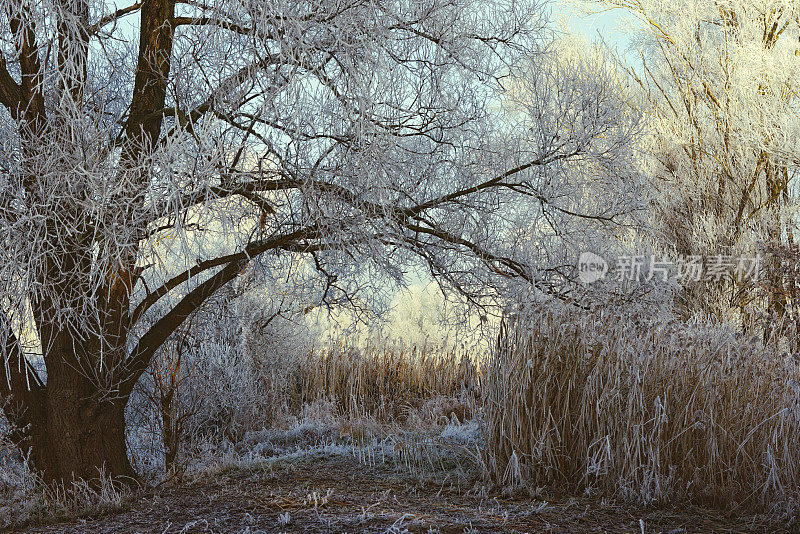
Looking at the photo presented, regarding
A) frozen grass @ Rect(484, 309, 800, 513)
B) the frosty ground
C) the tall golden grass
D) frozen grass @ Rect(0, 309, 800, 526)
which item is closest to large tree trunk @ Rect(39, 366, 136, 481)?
frozen grass @ Rect(0, 309, 800, 526)

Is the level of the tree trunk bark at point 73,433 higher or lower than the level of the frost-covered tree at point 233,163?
lower

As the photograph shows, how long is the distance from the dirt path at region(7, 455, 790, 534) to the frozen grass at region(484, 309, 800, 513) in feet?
0.79

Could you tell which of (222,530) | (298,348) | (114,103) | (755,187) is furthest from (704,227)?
(222,530)

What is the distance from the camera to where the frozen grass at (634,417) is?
348cm

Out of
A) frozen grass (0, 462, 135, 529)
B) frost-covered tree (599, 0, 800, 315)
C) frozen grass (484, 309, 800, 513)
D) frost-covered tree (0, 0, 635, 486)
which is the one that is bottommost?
frozen grass (0, 462, 135, 529)

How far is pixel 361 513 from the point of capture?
9.12 feet

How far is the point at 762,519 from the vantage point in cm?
327

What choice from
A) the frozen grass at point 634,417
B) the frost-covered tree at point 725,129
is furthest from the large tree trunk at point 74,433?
the frost-covered tree at point 725,129

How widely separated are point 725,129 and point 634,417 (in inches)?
324

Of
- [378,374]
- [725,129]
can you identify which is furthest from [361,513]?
[725,129]

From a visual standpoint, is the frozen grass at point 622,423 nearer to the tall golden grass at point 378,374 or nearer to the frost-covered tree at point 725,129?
the tall golden grass at point 378,374

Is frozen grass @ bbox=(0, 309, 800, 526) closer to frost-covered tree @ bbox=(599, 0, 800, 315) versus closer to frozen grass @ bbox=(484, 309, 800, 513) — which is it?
frozen grass @ bbox=(484, 309, 800, 513)

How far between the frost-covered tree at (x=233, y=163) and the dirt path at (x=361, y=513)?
Result: 101cm

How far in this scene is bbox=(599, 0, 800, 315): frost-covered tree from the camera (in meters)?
9.58
